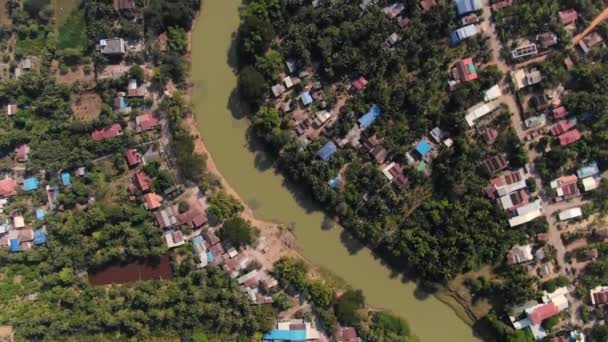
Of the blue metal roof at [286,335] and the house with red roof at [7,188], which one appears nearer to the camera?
the blue metal roof at [286,335]

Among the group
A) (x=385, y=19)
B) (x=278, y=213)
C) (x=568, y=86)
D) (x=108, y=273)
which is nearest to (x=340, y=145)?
(x=278, y=213)

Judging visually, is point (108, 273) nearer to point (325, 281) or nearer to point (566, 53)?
point (325, 281)

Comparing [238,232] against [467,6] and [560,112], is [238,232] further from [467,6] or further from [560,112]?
[560,112]

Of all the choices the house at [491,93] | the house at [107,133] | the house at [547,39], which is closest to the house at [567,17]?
the house at [547,39]

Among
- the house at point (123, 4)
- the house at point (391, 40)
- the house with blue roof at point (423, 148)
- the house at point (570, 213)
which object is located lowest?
the house at point (570, 213)

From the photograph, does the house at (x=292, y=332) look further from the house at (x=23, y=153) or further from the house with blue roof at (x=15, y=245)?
the house at (x=23, y=153)

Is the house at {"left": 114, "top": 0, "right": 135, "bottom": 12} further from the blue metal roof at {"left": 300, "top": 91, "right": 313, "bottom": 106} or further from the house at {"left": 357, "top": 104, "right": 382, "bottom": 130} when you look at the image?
the house at {"left": 357, "top": 104, "right": 382, "bottom": 130}
